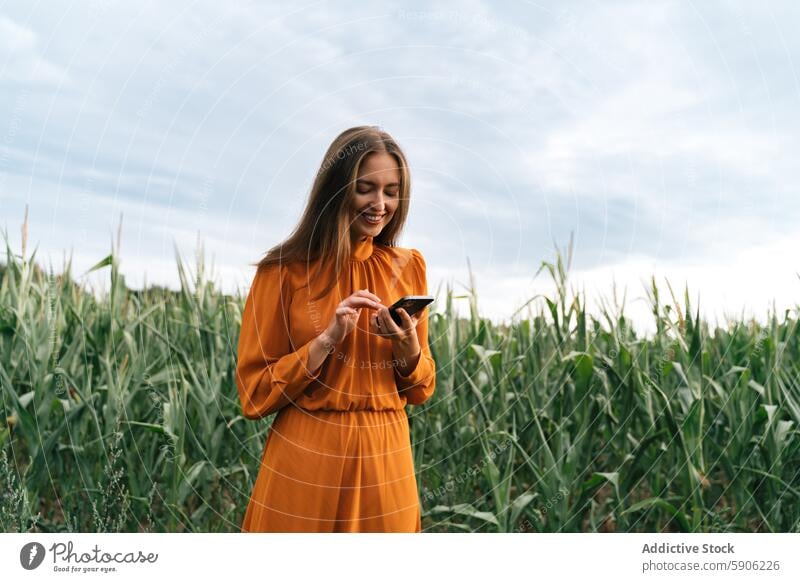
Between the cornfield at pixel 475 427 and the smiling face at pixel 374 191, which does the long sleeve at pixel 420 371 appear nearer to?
the smiling face at pixel 374 191

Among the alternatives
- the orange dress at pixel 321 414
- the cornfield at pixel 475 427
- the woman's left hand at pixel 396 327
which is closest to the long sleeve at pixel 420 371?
the orange dress at pixel 321 414

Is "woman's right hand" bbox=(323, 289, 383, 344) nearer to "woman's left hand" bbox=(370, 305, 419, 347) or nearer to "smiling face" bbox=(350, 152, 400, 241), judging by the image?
"woman's left hand" bbox=(370, 305, 419, 347)

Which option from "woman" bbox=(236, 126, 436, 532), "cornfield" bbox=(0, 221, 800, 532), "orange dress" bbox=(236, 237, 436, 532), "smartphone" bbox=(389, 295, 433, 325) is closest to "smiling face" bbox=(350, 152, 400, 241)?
"woman" bbox=(236, 126, 436, 532)

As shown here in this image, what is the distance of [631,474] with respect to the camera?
4176 mm

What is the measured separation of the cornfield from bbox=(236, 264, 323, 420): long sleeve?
1.50m

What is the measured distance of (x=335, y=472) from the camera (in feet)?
7.37

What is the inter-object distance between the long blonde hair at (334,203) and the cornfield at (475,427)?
169 centimetres

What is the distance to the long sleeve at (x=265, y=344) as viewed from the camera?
2.25m

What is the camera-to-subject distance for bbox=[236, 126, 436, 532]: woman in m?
2.25

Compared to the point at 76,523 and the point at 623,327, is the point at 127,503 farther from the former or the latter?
the point at 623,327

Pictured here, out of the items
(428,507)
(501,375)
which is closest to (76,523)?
(428,507)
